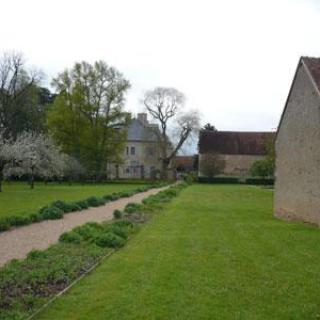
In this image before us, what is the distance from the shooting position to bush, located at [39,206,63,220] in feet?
80.4

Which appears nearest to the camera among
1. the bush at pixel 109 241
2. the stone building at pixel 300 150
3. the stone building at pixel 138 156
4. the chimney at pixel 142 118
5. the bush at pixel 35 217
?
the bush at pixel 109 241

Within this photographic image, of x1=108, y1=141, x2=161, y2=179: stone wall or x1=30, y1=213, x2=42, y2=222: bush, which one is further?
x1=108, y1=141, x2=161, y2=179: stone wall

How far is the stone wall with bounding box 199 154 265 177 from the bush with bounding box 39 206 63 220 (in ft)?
238

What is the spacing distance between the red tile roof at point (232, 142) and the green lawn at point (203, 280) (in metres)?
80.6

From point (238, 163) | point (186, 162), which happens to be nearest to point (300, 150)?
point (238, 163)

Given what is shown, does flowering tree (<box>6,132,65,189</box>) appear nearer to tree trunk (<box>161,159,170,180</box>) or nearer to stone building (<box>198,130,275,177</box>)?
tree trunk (<box>161,159,170,180</box>)

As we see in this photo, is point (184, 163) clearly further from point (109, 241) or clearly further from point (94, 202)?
point (109, 241)

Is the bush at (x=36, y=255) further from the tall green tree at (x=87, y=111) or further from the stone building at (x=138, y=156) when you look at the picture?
the stone building at (x=138, y=156)

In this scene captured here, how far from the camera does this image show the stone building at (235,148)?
9769 cm

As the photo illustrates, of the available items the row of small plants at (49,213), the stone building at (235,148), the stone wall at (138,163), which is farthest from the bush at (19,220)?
the stone wall at (138,163)

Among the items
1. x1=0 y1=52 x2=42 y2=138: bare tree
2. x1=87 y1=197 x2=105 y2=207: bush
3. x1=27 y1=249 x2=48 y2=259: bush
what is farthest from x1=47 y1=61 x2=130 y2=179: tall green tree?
x1=27 y1=249 x2=48 y2=259: bush

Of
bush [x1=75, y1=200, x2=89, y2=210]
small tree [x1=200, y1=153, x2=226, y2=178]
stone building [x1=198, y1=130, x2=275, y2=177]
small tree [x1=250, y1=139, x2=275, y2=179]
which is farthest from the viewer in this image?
stone building [x1=198, y1=130, x2=275, y2=177]

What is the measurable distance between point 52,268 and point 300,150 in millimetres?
14789

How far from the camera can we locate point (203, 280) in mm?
10984
